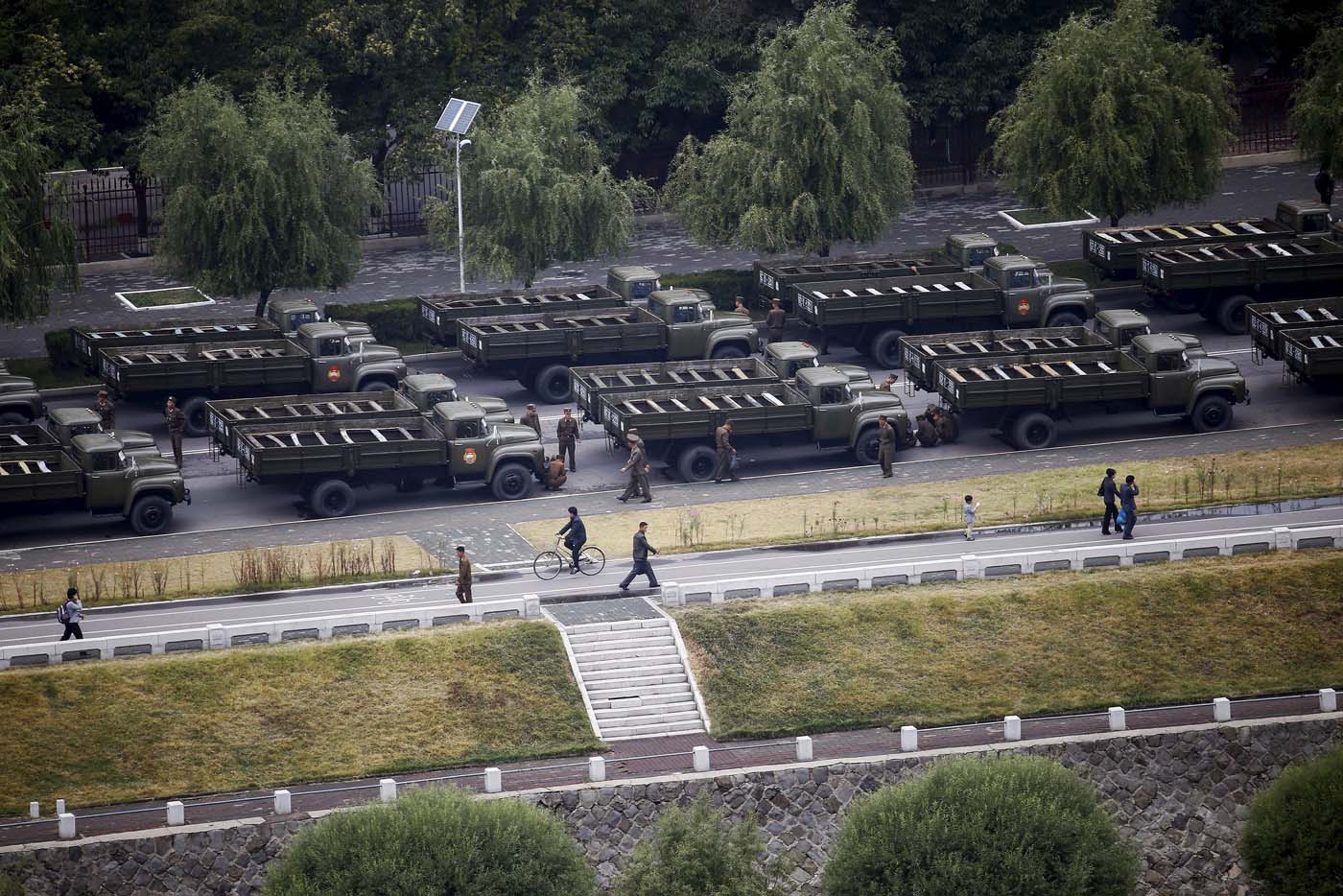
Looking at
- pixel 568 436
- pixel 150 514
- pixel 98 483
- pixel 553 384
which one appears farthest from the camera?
pixel 553 384

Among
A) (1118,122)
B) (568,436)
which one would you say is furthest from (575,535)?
(1118,122)

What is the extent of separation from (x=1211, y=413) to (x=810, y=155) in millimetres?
13980

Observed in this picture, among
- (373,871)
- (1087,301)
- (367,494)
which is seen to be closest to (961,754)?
(373,871)

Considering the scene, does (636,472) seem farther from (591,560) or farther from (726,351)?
(726,351)

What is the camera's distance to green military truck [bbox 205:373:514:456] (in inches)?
1948

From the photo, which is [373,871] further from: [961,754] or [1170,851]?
[1170,851]

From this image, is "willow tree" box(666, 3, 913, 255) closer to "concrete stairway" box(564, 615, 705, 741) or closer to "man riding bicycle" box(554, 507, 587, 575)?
"man riding bicycle" box(554, 507, 587, 575)

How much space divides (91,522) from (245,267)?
12.0 meters

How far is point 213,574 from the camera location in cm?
4381

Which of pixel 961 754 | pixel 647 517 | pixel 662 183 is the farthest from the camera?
pixel 662 183

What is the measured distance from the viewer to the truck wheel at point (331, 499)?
156 feet

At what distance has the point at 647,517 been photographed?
47156mm

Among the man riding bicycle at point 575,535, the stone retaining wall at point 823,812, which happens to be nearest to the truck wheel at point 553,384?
the man riding bicycle at point 575,535

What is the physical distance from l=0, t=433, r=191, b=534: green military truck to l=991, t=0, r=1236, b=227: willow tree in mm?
25958
